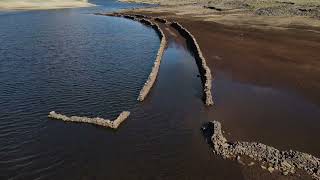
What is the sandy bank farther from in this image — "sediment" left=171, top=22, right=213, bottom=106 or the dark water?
the dark water

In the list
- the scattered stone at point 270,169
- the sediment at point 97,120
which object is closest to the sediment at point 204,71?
the sediment at point 97,120

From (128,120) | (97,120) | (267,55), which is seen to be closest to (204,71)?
(267,55)

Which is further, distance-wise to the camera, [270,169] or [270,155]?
[270,155]

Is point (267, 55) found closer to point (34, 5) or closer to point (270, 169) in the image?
point (270, 169)

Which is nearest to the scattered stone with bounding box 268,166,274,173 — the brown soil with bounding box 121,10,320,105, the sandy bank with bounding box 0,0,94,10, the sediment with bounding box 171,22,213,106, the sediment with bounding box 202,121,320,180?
the sediment with bounding box 202,121,320,180

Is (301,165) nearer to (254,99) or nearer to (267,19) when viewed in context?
(254,99)

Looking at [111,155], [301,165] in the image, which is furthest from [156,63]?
[301,165]
